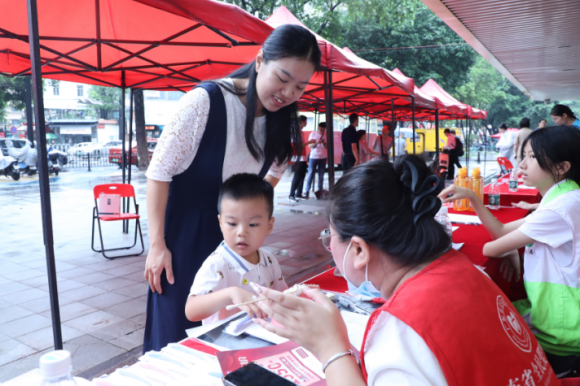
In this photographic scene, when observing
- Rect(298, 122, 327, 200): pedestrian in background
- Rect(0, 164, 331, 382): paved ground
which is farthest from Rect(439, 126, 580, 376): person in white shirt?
Rect(298, 122, 327, 200): pedestrian in background

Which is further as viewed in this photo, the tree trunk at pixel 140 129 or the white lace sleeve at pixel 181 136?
the tree trunk at pixel 140 129

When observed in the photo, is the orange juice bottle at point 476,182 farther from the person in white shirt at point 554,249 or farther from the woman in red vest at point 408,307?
the woman in red vest at point 408,307

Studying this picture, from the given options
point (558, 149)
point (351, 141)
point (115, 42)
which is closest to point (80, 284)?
point (115, 42)

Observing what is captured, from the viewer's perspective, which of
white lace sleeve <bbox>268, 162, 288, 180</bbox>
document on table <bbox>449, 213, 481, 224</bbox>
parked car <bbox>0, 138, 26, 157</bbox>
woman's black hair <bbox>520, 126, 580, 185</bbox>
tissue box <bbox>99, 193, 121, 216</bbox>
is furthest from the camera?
parked car <bbox>0, 138, 26, 157</bbox>

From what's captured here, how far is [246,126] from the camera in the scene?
173cm

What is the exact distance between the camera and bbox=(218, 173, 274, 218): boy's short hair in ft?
5.49

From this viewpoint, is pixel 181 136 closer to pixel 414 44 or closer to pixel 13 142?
pixel 13 142

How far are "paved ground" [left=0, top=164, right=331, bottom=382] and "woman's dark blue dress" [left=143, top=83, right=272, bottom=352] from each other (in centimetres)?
51

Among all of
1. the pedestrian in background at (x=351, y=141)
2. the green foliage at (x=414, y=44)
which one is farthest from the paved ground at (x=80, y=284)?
the green foliage at (x=414, y=44)

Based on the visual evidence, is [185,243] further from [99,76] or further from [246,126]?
[99,76]

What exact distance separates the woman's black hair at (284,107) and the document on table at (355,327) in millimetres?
753

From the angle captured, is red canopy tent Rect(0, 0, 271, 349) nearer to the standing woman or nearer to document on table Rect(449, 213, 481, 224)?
the standing woman

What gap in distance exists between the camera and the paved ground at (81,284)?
296cm

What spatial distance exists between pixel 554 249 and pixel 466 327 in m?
1.50
